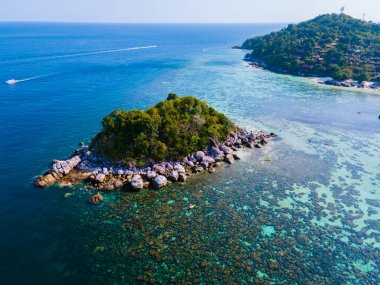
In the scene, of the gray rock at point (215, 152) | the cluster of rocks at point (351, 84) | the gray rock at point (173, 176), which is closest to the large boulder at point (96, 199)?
the gray rock at point (173, 176)

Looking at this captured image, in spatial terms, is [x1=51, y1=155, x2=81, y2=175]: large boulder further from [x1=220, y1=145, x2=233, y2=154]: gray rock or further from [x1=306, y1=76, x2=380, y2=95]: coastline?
[x1=306, y1=76, x2=380, y2=95]: coastline

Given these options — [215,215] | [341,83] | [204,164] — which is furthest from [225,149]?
[341,83]

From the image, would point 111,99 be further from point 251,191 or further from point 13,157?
point 251,191

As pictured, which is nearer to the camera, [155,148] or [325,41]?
[155,148]

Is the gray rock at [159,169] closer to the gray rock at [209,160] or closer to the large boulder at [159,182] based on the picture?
the large boulder at [159,182]

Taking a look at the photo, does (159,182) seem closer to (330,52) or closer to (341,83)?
(341,83)

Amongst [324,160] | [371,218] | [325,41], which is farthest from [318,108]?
[325,41]

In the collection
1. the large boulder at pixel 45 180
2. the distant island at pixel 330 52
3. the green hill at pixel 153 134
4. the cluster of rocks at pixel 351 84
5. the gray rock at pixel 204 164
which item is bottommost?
the gray rock at pixel 204 164

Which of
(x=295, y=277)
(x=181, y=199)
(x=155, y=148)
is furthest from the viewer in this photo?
(x=155, y=148)
